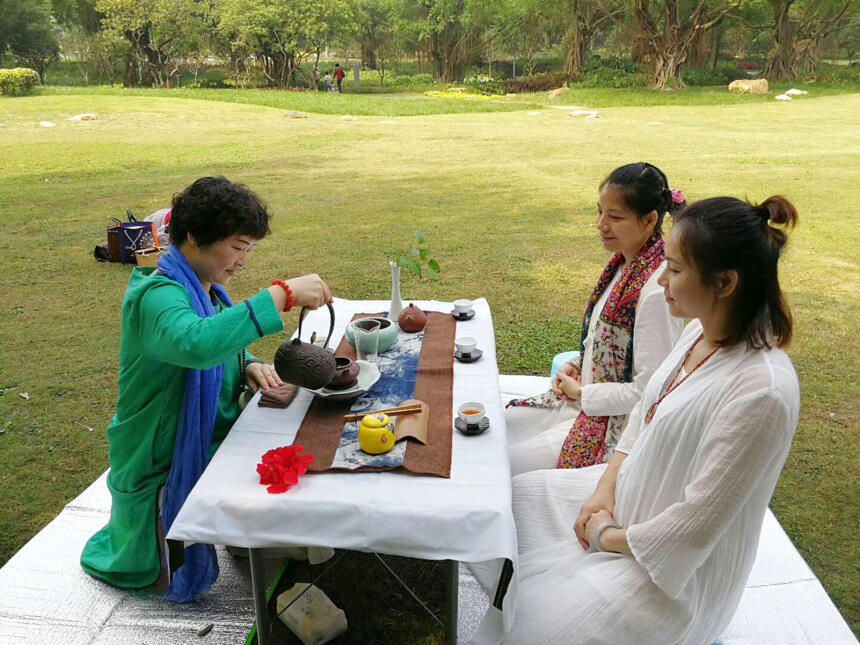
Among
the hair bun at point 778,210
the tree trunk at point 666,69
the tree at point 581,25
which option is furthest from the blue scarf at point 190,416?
the tree at point 581,25

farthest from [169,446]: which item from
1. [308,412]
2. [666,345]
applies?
[666,345]

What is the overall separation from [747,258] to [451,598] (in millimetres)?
1272

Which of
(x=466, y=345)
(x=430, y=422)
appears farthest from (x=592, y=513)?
(x=466, y=345)

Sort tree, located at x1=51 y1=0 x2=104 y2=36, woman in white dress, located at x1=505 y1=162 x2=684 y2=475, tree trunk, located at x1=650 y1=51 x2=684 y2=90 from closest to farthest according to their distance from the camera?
1. woman in white dress, located at x1=505 y1=162 x2=684 y2=475
2. tree trunk, located at x1=650 y1=51 x2=684 y2=90
3. tree, located at x1=51 y1=0 x2=104 y2=36

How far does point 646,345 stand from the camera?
92.4 inches

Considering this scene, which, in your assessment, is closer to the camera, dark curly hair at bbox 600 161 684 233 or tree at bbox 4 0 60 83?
dark curly hair at bbox 600 161 684 233

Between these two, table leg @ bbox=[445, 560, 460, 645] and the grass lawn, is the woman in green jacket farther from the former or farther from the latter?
the grass lawn

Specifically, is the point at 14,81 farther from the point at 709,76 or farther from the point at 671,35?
the point at 709,76

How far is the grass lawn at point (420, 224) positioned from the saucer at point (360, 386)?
1763mm

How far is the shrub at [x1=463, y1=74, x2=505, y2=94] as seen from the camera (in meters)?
29.0

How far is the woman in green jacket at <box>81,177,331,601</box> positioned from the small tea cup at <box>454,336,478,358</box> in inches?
27.8

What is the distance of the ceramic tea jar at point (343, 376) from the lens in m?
2.25

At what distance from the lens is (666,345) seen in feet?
7.61

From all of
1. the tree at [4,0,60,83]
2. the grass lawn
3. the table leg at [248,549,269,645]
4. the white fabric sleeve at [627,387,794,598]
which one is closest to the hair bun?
the white fabric sleeve at [627,387,794,598]
